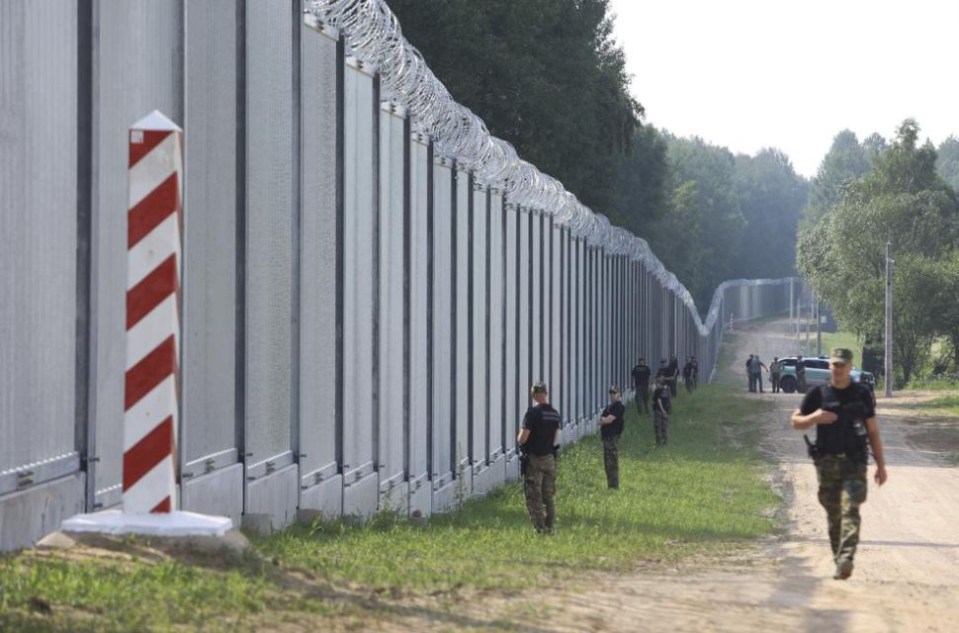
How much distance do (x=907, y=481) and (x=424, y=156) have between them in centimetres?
1389

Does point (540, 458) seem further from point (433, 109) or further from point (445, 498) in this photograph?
point (433, 109)

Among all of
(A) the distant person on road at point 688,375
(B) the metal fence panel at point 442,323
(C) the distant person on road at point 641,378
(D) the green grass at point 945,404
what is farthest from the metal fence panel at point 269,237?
(A) the distant person on road at point 688,375

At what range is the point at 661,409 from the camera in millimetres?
37438

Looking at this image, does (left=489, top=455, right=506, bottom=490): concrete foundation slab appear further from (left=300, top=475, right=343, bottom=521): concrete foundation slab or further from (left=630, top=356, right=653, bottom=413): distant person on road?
(left=630, top=356, right=653, bottom=413): distant person on road

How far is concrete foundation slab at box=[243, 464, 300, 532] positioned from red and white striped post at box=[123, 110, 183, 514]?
159 inches

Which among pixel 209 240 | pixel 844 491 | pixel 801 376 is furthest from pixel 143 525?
pixel 801 376

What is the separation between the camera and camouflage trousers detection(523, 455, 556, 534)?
18109 millimetres

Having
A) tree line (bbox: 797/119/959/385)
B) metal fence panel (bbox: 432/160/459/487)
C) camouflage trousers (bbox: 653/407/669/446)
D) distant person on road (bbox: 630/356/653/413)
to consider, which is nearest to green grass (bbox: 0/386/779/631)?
metal fence panel (bbox: 432/160/459/487)

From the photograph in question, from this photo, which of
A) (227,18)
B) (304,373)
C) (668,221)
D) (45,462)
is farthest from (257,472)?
(668,221)

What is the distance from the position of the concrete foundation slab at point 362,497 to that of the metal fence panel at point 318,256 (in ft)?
1.44

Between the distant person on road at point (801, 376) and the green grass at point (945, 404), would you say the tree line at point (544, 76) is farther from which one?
the green grass at point (945, 404)

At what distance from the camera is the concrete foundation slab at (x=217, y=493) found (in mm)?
11901

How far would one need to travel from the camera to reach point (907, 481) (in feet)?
104

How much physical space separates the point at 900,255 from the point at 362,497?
77293 mm
